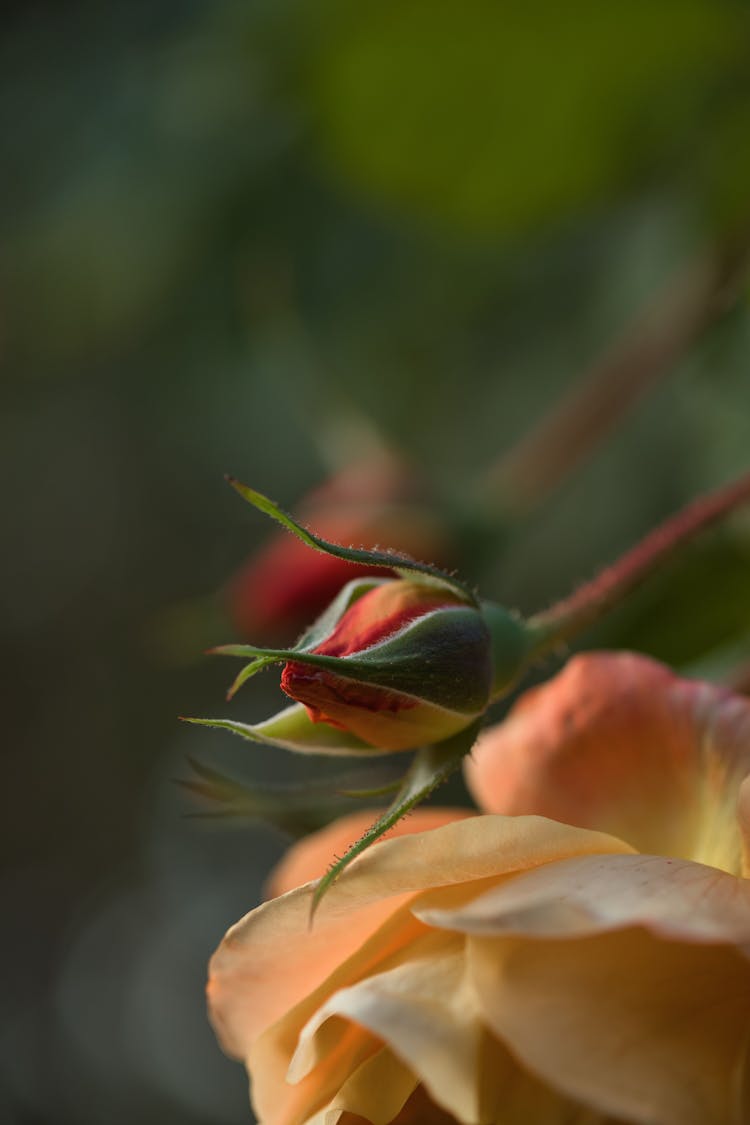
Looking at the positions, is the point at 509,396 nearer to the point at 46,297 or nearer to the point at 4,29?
the point at 46,297

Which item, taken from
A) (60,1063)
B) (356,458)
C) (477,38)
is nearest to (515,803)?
(356,458)

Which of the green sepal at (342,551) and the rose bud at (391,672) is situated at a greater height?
the green sepal at (342,551)

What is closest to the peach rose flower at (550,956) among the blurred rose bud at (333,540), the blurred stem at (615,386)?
the blurred rose bud at (333,540)

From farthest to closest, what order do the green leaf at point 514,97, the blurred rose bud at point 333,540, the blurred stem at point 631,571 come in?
the green leaf at point 514,97
the blurred rose bud at point 333,540
the blurred stem at point 631,571

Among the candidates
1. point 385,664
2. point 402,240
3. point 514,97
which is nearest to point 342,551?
point 385,664

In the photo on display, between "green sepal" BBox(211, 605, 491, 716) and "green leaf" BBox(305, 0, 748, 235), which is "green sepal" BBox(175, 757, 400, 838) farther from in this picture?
"green leaf" BBox(305, 0, 748, 235)

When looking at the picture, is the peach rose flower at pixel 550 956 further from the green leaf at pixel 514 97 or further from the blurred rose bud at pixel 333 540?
the green leaf at pixel 514 97

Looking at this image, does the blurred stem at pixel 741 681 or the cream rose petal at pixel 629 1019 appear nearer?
the cream rose petal at pixel 629 1019

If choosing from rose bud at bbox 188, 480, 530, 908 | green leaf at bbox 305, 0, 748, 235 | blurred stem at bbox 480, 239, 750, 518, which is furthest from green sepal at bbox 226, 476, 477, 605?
green leaf at bbox 305, 0, 748, 235
